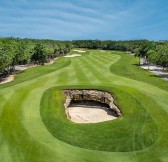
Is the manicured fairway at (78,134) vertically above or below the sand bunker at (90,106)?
above

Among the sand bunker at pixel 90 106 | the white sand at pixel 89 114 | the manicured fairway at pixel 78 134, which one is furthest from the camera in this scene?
the sand bunker at pixel 90 106

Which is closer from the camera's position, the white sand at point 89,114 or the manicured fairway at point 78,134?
the manicured fairway at point 78,134

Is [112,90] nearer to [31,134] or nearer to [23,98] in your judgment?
[23,98]

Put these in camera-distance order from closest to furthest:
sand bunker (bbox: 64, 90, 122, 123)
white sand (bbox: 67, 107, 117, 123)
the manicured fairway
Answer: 1. the manicured fairway
2. white sand (bbox: 67, 107, 117, 123)
3. sand bunker (bbox: 64, 90, 122, 123)

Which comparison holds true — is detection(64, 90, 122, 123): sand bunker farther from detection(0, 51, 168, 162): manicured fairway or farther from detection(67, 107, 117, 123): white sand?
detection(0, 51, 168, 162): manicured fairway

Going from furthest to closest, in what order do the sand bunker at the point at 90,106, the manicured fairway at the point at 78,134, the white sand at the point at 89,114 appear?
1. the sand bunker at the point at 90,106
2. the white sand at the point at 89,114
3. the manicured fairway at the point at 78,134

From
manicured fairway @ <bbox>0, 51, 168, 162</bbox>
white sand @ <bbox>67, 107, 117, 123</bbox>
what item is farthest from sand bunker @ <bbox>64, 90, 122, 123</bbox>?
manicured fairway @ <bbox>0, 51, 168, 162</bbox>

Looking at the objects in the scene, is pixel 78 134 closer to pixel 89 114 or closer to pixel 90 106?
pixel 89 114

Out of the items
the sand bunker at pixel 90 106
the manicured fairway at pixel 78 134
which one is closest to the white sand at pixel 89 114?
the sand bunker at pixel 90 106

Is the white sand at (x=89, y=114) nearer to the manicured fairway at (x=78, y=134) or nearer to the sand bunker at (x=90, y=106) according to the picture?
the sand bunker at (x=90, y=106)
